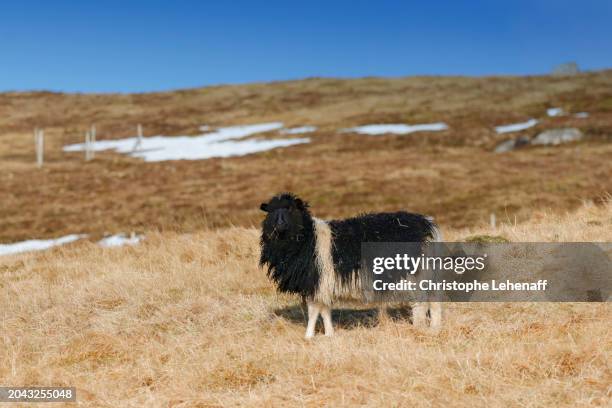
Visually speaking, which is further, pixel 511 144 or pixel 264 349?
pixel 511 144

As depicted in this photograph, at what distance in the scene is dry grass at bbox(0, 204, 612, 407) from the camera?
5082 mm

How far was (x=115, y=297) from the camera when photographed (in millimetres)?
9031

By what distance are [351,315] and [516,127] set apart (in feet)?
158

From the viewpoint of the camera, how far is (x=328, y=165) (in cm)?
3866

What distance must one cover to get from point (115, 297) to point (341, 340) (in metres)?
4.28

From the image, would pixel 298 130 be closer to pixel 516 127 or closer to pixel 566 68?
pixel 516 127

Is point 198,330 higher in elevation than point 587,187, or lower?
lower

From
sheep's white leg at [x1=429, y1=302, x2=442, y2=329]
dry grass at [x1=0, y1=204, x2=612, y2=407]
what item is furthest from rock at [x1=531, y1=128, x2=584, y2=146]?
sheep's white leg at [x1=429, y1=302, x2=442, y2=329]

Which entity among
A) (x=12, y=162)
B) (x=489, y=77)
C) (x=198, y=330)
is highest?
(x=489, y=77)

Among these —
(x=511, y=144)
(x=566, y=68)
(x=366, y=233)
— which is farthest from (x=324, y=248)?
(x=566, y=68)

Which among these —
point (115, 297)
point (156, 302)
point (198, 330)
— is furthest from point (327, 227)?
point (115, 297)

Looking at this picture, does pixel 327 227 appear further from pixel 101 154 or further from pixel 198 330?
pixel 101 154

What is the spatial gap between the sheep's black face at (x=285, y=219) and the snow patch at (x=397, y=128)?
152ft

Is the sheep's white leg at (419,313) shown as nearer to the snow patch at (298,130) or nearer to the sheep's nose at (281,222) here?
the sheep's nose at (281,222)
